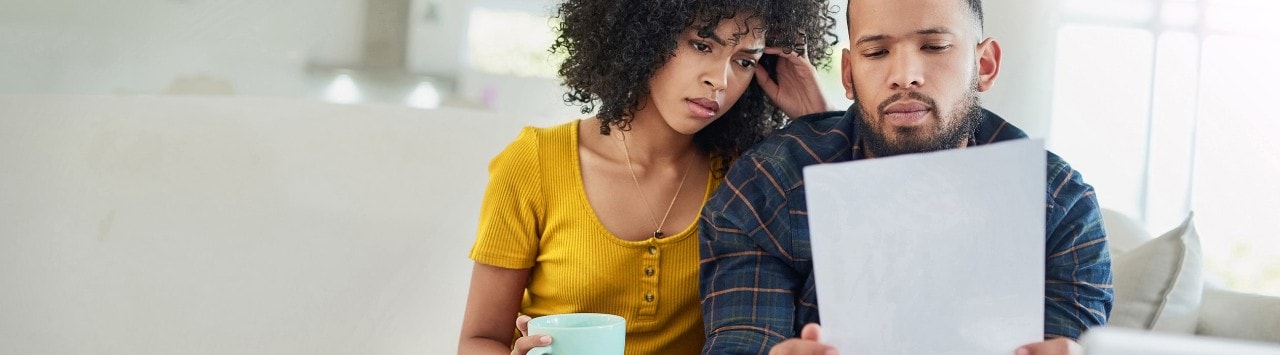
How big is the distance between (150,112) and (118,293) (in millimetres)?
292

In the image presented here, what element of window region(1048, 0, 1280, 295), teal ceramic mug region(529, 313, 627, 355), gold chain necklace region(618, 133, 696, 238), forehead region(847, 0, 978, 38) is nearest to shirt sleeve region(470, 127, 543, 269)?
gold chain necklace region(618, 133, 696, 238)

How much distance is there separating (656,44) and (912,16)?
1.13 ft

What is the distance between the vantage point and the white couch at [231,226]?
1.74m

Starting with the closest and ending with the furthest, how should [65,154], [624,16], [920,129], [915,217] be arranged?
[915,217]
[920,129]
[624,16]
[65,154]

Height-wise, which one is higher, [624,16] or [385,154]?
[624,16]

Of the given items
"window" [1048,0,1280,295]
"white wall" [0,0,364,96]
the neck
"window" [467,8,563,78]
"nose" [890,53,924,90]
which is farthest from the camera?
"window" [1048,0,1280,295]

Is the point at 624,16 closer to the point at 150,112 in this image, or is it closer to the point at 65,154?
the point at 150,112

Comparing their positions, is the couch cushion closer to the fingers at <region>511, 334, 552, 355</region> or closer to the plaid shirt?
the plaid shirt

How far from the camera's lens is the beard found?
1.08 metres

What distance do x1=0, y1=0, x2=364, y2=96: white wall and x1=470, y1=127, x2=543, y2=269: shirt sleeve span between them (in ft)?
1.99

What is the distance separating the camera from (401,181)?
1.82 meters

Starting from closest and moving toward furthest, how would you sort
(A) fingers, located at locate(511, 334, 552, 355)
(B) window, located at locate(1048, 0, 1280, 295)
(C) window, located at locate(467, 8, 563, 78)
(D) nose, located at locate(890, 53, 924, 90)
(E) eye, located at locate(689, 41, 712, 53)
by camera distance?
(A) fingers, located at locate(511, 334, 552, 355), (D) nose, located at locate(890, 53, 924, 90), (E) eye, located at locate(689, 41, 712, 53), (C) window, located at locate(467, 8, 563, 78), (B) window, located at locate(1048, 0, 1280, 295)

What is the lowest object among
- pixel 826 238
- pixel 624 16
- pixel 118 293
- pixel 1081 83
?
pixel 118 293

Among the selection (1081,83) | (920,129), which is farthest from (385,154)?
(1081,83)
